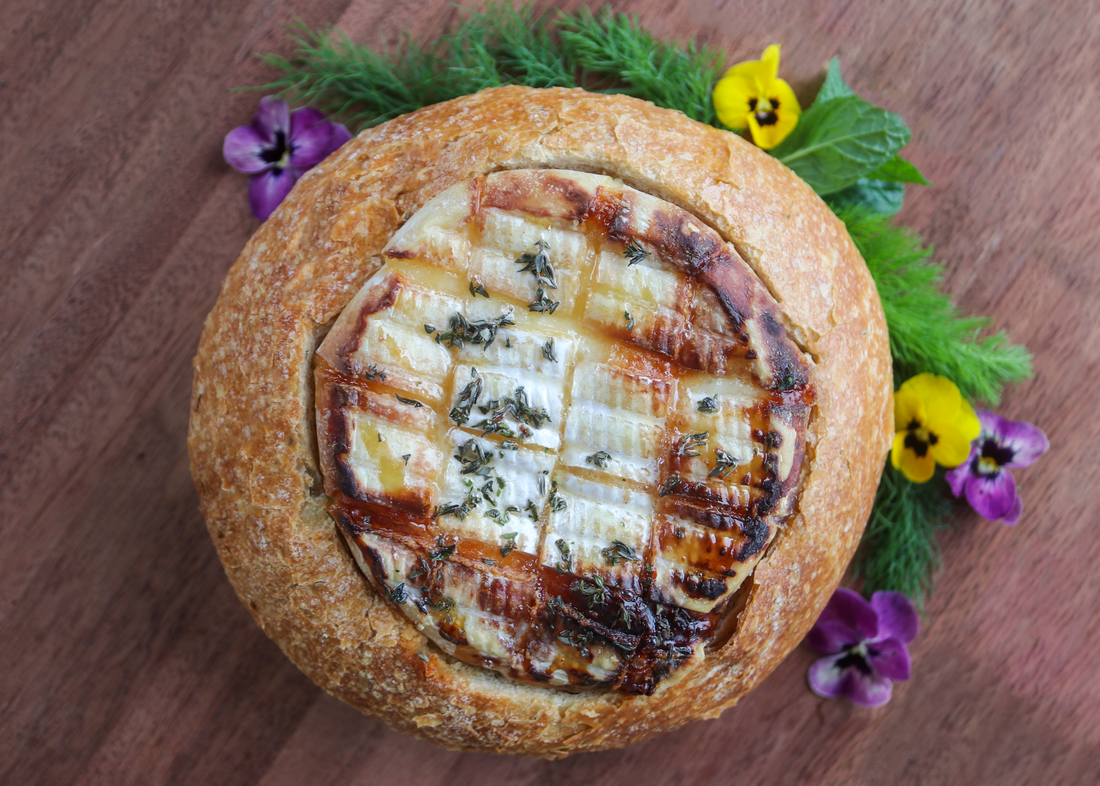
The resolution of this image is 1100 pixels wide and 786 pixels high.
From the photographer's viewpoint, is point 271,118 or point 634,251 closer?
point 634,251

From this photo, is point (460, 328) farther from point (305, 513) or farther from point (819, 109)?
point (819, 109)

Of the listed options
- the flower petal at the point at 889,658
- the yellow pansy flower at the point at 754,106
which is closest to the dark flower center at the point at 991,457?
the flower petal at the point at 889,658

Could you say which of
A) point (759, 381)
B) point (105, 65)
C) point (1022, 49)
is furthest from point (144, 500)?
point (1022, 49)

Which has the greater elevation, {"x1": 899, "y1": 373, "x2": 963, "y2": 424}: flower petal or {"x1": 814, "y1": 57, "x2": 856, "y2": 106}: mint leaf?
{"x1": 814, "y1": 57, "x2": 856, "y2": 106}: mint leaf

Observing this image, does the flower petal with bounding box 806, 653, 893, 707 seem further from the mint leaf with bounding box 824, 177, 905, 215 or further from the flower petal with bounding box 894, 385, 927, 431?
the mint leaf with bounding box 824, 177, 905, 215

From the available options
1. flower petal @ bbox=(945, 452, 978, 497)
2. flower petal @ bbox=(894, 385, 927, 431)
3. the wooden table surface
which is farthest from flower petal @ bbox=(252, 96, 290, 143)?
flower petal @ bbox=(945, 452, 978, 497)

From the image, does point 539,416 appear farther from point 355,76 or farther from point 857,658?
point 857,658

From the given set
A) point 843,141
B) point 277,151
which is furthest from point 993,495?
Answer: point 277,151
